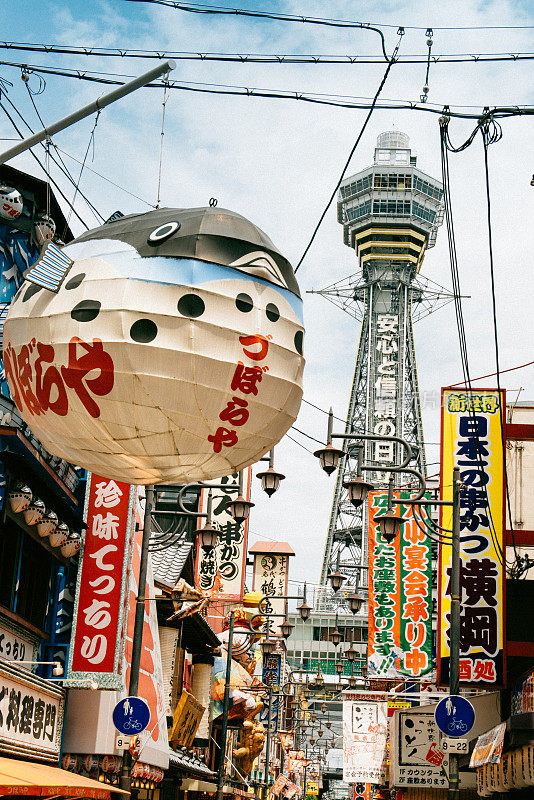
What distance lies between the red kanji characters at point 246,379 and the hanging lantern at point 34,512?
326 inches

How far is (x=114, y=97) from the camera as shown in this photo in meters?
9.59

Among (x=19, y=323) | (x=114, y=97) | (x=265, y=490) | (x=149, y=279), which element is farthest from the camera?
(x=265, y=490)

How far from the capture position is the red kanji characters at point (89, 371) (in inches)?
301

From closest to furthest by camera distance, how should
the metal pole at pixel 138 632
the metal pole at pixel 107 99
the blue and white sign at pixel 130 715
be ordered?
the metal pole at pixel 107 99 < the blue and white sign at pixel 130 715 < the metal pole at pixel 138 632

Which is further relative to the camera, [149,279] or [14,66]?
[14,66]

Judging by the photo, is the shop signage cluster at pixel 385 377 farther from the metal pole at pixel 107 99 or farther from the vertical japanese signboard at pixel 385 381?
the metal pole at pixel 107 99

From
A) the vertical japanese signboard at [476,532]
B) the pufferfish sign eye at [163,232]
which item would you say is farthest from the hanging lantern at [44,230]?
the pufferfish sign eye at [163,232]

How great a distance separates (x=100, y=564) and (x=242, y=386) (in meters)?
11.2

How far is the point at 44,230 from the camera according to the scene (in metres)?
16.8

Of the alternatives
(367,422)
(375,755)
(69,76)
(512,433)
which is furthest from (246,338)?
(367,422)

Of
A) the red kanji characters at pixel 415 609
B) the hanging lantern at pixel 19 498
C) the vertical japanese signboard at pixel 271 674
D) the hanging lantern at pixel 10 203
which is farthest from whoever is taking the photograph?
the vertical japanese signboard at pixel 271 674

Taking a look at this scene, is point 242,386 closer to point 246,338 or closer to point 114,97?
point 246,338

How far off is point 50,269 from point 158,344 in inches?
53.7

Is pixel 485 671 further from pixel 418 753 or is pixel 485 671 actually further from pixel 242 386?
pixel 242 386
